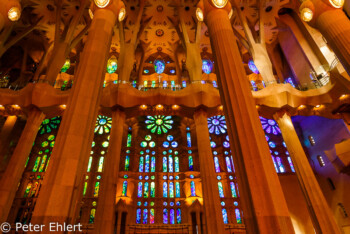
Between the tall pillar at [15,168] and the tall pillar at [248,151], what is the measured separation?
408 inches

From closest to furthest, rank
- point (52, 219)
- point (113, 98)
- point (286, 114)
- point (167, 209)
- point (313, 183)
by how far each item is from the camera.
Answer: point (52, 219) < point (313, 183) < point (113, 98) < point (286, 114) < point (167, 209)

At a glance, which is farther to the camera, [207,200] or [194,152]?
[194,152]

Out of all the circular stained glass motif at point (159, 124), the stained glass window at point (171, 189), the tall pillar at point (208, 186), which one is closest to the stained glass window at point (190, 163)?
the stained glass window at point (171, 189)

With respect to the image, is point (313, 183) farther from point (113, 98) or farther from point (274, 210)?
point (113, 98)

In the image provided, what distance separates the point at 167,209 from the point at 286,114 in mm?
10363

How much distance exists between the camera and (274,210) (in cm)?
456

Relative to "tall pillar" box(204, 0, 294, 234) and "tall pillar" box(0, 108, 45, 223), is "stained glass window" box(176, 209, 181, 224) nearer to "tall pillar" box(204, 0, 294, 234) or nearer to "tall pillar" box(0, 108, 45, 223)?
"tall pillar" box(0, 108, 45, 223)

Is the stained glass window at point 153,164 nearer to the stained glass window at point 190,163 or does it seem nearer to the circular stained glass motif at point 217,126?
the stained glass window at point 190,163

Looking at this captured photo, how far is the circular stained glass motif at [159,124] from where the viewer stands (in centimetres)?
2024

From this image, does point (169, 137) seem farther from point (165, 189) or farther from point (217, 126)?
point (165, 189)

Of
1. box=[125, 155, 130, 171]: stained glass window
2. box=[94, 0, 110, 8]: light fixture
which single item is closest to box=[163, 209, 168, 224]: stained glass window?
box=[125, 155, 130, 171]: stained glass window

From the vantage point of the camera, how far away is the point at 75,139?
5484 mm

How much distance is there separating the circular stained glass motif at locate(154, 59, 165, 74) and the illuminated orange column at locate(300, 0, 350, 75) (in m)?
12.9

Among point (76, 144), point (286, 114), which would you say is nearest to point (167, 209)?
point (286, 114)
